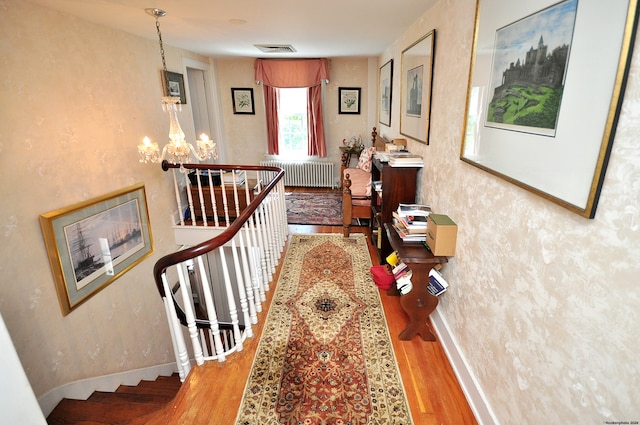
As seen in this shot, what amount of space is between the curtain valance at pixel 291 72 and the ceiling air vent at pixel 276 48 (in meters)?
0.89

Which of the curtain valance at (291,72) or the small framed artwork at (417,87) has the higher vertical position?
the curtain valance at (291,72)

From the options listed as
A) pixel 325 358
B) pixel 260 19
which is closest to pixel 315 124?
pixel 260 19

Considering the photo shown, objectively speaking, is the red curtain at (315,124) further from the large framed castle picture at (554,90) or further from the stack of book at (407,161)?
the large framed castle picture at (554,90)

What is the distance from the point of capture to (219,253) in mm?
3287

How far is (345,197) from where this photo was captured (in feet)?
11.8

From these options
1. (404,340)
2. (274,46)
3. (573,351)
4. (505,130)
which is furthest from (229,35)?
(573,351)

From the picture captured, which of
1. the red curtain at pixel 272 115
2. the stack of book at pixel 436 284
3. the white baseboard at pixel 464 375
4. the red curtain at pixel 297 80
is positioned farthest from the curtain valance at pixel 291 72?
the white baseboard at pixel 464 375

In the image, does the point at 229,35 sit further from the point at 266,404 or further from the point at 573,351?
the point at 573,351

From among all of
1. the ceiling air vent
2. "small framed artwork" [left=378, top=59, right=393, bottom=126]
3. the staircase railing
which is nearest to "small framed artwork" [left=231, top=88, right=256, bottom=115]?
the ceiling air vent

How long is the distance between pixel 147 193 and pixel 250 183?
4.37ft

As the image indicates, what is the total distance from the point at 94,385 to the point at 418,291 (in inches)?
112

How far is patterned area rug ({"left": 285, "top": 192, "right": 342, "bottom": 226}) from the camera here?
15.0ft

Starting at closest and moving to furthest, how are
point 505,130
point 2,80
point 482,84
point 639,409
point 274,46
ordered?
point 639,409
point 505,130
point 482,84
point 2,80
point 274,46

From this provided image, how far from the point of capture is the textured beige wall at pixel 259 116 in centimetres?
590
